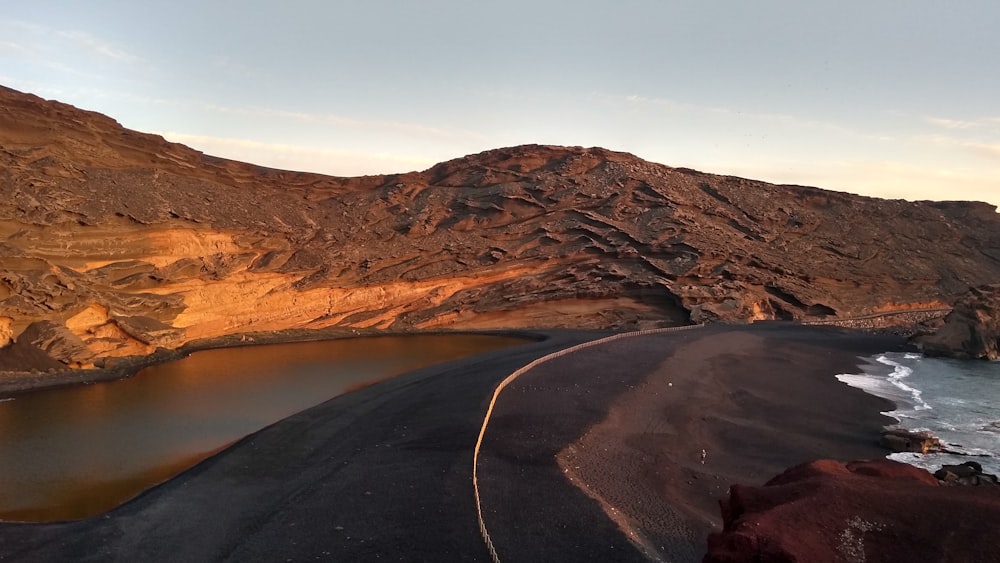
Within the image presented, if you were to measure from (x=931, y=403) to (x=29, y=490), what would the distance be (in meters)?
25.5

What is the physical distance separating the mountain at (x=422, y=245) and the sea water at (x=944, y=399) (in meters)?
11.6

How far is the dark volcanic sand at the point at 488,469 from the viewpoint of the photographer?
9469 mm

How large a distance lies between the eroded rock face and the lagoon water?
24.4 meters

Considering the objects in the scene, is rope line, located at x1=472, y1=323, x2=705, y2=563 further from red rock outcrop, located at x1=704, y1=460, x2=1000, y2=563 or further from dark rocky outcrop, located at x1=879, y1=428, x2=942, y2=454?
dark rocky outcrop, located at x1=879, y1=428, x2=942, y2=454

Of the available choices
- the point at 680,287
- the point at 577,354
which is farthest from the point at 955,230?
the point at 577,354

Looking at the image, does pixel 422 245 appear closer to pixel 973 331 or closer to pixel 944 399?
pixel 944 399

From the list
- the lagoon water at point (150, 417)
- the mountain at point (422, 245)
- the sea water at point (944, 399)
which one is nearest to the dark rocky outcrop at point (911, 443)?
the sea water at point (944, 399)

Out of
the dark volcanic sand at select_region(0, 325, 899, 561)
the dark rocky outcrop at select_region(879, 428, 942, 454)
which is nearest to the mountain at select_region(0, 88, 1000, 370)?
the dark volcanic sand at select_region(0, 325, 899, 561)

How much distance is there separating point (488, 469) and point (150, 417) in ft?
38.7

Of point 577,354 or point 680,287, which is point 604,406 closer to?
point 577,354

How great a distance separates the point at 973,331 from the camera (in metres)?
31.0

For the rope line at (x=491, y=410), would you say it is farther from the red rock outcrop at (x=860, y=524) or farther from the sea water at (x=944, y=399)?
the sea water at (x=944, y=399)

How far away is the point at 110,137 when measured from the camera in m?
31.7

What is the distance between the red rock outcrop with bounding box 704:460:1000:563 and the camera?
18.1 ft
